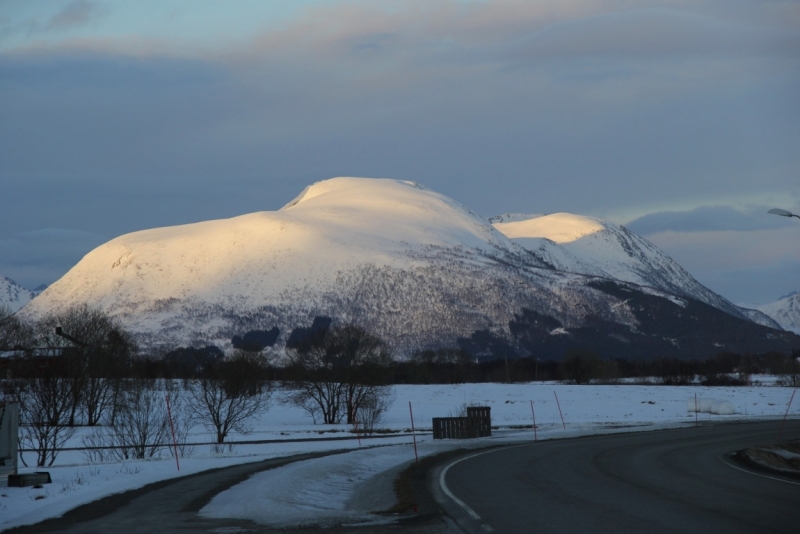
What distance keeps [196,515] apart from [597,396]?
80.2m

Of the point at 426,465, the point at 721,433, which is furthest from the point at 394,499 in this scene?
the point at 721,433

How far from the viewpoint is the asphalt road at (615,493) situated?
1385cm

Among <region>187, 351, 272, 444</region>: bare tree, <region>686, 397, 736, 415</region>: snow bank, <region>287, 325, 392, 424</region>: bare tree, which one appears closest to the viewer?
<region>187, 351, 272, 444</region>: bare tree

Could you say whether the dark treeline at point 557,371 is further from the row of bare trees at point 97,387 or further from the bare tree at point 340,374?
the row of bare trees at point 97,387

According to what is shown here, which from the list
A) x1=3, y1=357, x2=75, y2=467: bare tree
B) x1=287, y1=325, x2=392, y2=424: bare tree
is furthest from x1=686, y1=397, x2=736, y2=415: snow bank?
x1=3, y1=357, x2=75, y2=467: bare tree

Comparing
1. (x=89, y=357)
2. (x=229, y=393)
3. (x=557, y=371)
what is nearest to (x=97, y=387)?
(x=89, y=357)

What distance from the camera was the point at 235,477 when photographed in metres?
23.9

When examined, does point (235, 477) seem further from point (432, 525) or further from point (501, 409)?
point (501, 409)

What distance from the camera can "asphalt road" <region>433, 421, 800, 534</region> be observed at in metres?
13.9

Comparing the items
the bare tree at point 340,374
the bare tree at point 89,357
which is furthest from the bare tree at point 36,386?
the bare tree at point 340,374

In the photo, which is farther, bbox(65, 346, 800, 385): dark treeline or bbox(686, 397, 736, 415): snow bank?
bbox(65, 346, 800, 385): dark treeline

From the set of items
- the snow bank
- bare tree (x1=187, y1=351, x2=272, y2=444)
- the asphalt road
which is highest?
bare tree (x1=187, y1=351, x2=272, y2=444)

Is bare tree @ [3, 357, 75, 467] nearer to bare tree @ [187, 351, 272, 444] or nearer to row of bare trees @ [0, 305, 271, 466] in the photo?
row of bare trees @ [0, 305, 271, 466]

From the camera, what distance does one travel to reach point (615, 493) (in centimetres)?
1795
